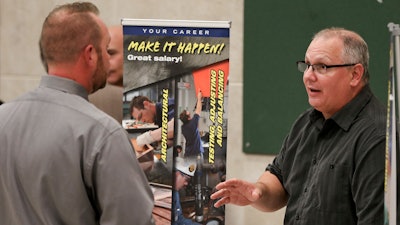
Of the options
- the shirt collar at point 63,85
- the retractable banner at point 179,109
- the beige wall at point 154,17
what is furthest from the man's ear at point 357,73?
the beige wall at point 154,17

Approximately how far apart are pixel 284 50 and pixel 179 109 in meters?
0.85

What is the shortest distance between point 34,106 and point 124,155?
317mm

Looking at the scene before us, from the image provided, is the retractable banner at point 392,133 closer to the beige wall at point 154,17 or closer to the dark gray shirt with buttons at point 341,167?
the dark gray shirt with buttons at point 341,167

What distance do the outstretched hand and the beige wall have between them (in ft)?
3.53

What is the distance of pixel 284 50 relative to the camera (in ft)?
12.2

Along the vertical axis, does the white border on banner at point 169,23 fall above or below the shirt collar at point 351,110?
above

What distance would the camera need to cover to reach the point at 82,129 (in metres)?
1.88

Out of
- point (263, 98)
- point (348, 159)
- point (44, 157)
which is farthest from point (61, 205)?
point (263, 98)

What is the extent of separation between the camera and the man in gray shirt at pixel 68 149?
187 cm

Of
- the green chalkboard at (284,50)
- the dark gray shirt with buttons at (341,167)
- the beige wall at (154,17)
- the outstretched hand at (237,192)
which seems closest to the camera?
the dark gray shirt with buttons at (341,167)

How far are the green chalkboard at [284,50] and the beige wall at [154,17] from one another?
0.19ft

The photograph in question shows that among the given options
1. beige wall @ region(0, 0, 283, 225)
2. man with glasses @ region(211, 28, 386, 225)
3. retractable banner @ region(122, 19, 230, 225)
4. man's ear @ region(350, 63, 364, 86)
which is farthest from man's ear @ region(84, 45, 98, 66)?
beige wall @ region(0, 0, 283, 225)

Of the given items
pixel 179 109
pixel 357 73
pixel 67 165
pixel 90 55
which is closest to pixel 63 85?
pixel 90 55

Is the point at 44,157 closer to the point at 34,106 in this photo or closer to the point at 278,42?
the point at 34,106
